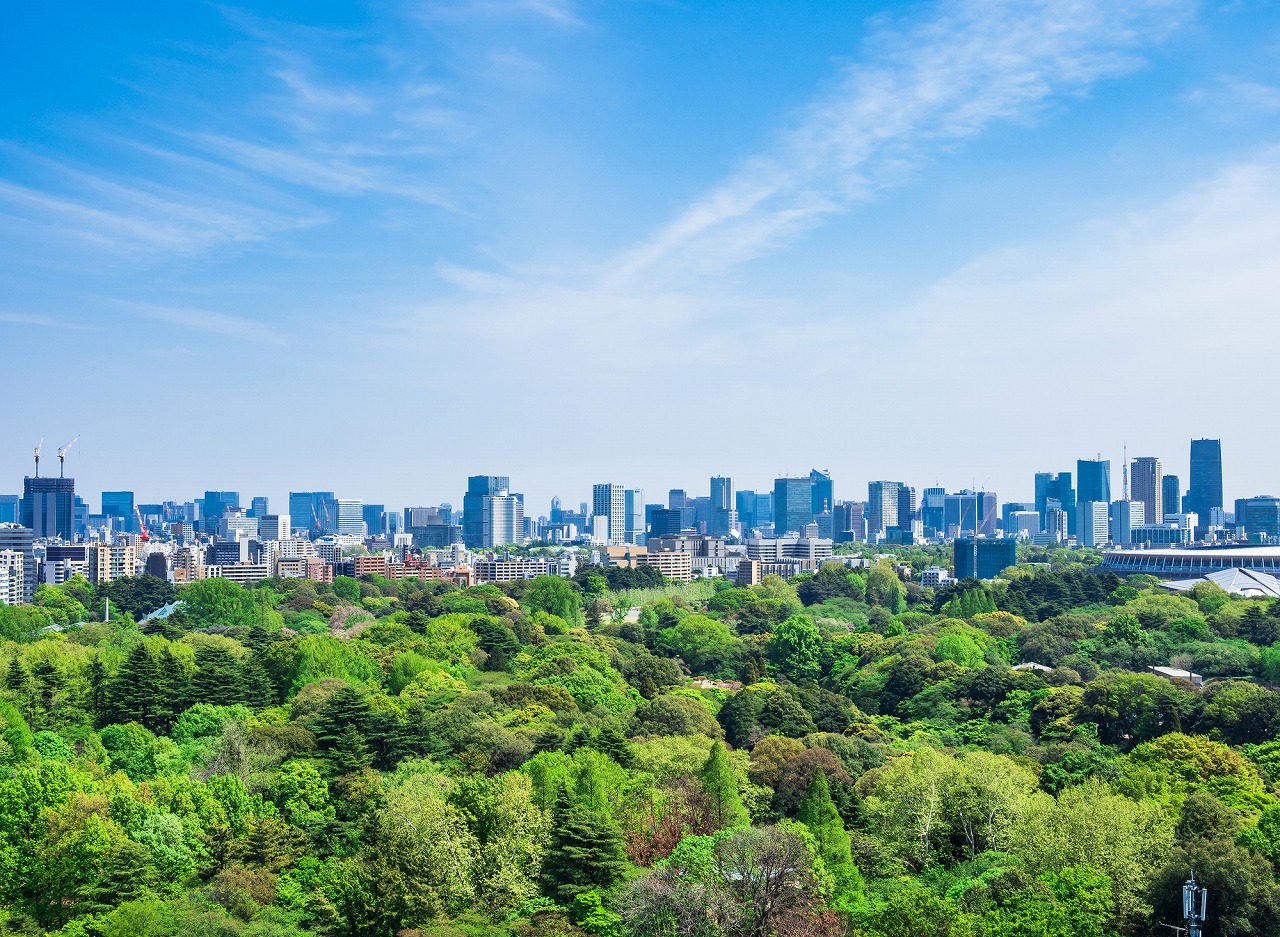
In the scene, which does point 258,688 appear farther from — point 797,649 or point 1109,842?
point 1109,842

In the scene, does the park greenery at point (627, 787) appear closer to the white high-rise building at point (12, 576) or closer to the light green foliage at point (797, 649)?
the light green foliage at point (797, 649)

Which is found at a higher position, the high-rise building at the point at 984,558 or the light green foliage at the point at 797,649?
the high-rise building at the point at 984,558

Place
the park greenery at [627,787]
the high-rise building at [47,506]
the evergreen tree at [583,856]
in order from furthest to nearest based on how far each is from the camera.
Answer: the high-rise building at [47,506] → the evergreen tree at [583,856] → the park greenery at [627,787]

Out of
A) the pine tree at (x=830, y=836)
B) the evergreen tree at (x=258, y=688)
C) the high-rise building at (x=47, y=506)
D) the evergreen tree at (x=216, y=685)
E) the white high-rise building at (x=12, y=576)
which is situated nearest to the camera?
the pine tree at (x=830, y=836)

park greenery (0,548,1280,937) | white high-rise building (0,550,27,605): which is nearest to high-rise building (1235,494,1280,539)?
park greenery (0,548,1280,937)

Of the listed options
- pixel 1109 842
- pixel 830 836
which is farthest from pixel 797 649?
pixel 1109 842

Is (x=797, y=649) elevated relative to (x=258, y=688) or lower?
lower

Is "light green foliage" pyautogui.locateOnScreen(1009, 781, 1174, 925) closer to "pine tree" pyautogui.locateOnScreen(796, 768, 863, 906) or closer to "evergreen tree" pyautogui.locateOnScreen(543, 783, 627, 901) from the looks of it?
"pine tree" pyautogui.locateOnScreen(796, 768, 863, 906)

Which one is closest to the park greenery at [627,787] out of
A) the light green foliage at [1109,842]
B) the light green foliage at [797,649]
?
the light green foliage at [1109,842]
